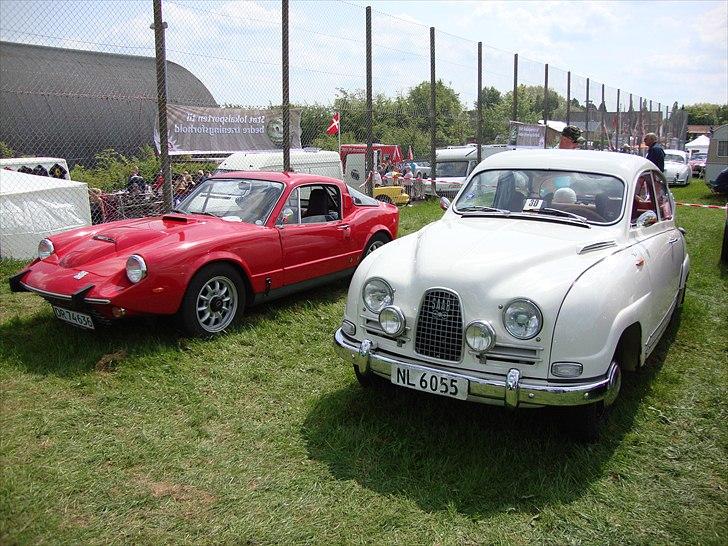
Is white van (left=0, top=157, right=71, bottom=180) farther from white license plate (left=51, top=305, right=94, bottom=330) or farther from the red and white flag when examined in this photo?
white license plate (left=51, top=305, right=94, bottom=330)

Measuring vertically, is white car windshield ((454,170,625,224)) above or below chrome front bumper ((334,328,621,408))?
above

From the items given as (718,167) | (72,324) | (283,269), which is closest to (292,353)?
(283,269)

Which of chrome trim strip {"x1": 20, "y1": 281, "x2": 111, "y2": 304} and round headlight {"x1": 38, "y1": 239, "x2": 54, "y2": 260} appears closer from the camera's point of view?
chrome trim strip {"x1": 20, "y1": 281, "x2": 111, "y2": 304}

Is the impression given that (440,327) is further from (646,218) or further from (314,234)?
(314,234)

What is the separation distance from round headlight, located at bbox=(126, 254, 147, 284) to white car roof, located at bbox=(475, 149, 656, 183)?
2.93m

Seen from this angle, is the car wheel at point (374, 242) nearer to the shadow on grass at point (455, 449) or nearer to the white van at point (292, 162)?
the shadow on grass at point (455, 449)

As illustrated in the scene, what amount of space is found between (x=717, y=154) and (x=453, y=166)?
1266cm

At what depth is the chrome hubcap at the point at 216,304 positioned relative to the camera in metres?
5.17

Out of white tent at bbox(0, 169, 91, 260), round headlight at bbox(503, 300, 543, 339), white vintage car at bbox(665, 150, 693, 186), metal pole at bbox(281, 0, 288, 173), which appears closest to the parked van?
white vintage car at bbox(665, 150, 693, 186)

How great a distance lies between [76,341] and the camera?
16.5 ft

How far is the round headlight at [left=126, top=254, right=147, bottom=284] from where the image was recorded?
4.68 metres

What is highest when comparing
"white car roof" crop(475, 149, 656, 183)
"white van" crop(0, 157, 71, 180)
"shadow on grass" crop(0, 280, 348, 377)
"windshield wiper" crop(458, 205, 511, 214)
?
"white van" crop(0, 157, 71, 180)

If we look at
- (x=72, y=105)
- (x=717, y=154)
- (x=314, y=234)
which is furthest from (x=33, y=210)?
(x=717, y=154)

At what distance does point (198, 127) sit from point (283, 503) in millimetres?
6790
